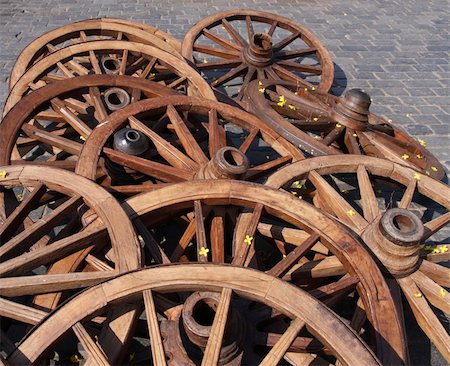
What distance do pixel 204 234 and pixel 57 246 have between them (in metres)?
1.12

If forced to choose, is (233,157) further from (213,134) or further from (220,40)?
(220,40)

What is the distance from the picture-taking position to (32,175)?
345cm

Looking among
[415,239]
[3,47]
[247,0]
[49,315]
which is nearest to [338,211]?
[415,239]

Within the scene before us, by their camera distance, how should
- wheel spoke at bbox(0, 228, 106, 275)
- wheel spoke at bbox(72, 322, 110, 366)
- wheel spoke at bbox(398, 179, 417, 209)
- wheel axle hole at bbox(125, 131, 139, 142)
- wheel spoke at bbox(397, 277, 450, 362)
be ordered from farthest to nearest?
1. wheel axle hole at bbox(125, 131, 139, 142)
2. wheel spoke at bbox(398, 179, 417, 209)
3. wheel spoke at bbox(397, 277, 450, 362)
4. wheel spoke at bbox(0, 228, 106, 275)
5. wheel spoke at bbox(72, 322, 110, 366)

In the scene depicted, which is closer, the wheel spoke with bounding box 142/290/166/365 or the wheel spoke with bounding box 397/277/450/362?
the wheel spoke with bounding box 142/290/166/365

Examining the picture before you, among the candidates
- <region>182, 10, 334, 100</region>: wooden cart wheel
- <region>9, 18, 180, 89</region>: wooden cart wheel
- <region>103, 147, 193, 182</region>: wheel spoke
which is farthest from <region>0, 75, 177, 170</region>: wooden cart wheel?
<region>182, 10, 334, 100</region>: wooden cart wheel

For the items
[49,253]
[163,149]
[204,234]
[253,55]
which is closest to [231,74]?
[253,55]

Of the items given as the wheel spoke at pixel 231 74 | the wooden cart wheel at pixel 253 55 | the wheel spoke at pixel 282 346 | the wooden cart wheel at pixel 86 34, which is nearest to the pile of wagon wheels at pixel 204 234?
the wheel spoke at pixel 282 346

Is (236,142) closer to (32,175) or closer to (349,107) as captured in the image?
(349,107)

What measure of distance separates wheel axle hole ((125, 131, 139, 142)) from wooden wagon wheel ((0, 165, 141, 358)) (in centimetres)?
84

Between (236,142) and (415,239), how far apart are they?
10.3 ft

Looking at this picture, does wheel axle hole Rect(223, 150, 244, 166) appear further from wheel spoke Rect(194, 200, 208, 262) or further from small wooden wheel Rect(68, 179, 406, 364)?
wheel spoke Rect(194, 200, 208, 262)

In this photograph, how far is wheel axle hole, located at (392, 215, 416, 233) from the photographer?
138 inches

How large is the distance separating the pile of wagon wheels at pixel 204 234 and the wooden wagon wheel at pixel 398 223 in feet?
0.05
